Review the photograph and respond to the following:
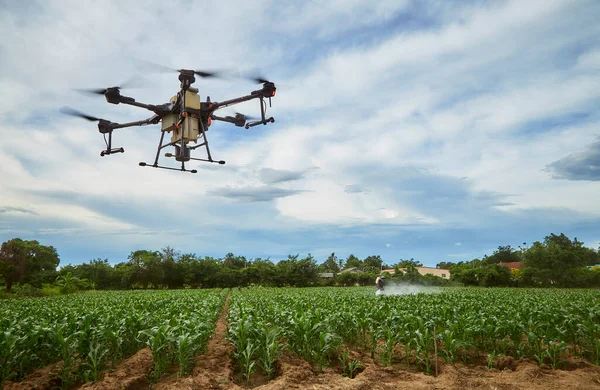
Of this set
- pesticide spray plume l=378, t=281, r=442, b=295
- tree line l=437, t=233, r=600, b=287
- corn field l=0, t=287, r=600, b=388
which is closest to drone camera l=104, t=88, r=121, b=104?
corn field l=0, t=287, r=600, b=388

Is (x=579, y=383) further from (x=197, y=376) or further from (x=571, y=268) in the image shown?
(x=571, y=268)

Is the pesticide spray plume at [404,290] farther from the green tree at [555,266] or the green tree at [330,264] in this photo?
the green tree at [330,264]

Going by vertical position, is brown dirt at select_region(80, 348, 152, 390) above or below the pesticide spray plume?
below

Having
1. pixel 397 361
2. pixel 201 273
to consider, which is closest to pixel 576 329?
pixel 397 361

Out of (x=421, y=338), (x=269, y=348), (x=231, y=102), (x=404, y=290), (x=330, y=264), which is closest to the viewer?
(x=269, y=348)

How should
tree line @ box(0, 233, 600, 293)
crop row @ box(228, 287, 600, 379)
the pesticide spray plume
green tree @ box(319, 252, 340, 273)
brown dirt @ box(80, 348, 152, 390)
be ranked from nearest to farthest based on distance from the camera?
brown dirt @ box(80, 348, 152, 390)
crop row @ box(228, 287, 600, 379)
the pesticide spray plume
tree line @ box(0, 233, 600, 293)
green tree @ box(319, 252, 340, 273)

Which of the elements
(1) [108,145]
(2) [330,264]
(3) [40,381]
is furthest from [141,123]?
(2) [330,264]

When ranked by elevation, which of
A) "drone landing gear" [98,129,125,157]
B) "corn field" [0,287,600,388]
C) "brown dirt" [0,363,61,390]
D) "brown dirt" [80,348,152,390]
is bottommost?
"brown dirt" [0,363,61,390]

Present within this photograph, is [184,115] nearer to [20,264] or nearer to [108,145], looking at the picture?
[108,145]

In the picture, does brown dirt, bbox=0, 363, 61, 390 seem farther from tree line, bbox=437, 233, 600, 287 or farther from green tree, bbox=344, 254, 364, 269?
green tree, bbox=344, 254, 364, 269

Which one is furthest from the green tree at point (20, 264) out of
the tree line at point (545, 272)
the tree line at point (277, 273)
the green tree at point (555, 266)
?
the green tree at point (555, 266)

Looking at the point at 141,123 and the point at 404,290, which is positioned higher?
the point at 141,123
